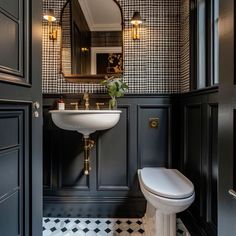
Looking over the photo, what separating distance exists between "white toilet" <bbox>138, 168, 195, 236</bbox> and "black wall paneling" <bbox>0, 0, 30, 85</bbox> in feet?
3.30

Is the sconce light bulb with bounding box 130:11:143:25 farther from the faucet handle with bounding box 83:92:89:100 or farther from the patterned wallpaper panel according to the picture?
the faucet handle with bounding box 83:92:89:100

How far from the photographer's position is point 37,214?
1.25 meters

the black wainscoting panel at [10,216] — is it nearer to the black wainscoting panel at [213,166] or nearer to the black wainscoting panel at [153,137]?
the black wainscoting panel at [213,166]

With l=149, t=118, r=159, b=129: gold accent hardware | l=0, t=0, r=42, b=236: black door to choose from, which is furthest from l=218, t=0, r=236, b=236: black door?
l=149, t=118, r=159, b=129: gold accent hardware

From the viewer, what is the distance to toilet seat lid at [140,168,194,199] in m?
1.46

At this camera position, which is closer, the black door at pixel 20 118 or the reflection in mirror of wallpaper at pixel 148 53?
the black door at pixel 20 118

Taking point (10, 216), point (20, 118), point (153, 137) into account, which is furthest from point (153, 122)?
point (10, 216)

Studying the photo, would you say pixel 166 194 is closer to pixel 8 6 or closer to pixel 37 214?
pixel 37 214

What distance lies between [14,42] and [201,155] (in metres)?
1.36

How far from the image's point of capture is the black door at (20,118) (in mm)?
932

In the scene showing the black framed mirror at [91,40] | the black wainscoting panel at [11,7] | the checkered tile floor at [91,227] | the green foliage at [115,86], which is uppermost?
the black framed mirror at [91,40]

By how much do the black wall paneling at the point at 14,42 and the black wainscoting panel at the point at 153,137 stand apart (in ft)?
4.50

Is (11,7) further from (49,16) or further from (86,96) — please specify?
(49,16)

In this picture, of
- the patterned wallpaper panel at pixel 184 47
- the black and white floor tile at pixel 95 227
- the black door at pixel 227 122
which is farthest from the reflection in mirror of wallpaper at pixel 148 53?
the black door at pixel 227 122
